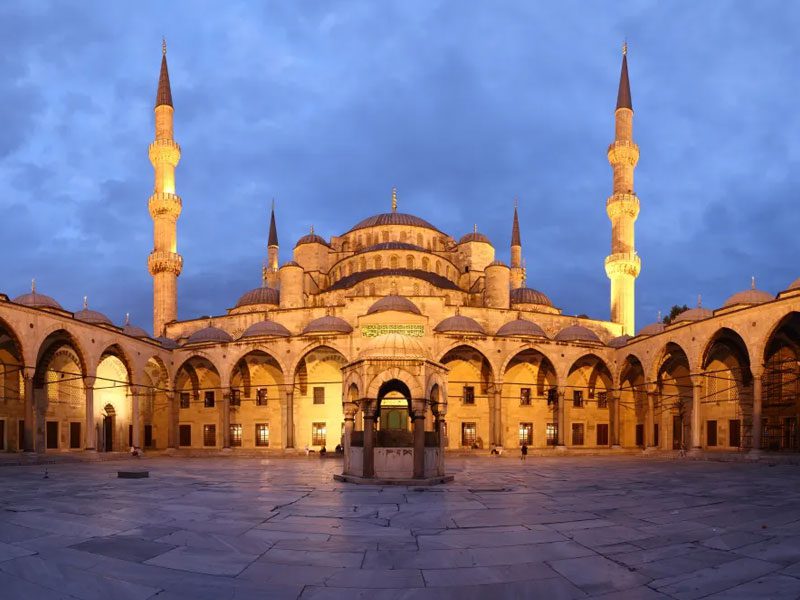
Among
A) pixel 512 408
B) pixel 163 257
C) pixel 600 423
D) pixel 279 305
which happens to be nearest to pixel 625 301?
pixel 600 423

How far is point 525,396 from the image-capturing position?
112 ft

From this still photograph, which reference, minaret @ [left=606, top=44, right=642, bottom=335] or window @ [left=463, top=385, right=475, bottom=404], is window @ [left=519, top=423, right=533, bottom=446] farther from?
minaret @ [left=606, top=44, right=642, bottom=335]

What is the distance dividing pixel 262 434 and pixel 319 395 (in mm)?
4016

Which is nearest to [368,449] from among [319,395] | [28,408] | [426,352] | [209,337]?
[426,352]

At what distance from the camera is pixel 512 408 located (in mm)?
33688

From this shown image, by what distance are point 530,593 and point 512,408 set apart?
28927mm

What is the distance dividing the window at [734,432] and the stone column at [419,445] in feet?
66.1

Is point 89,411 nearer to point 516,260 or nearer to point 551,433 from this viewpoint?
point 551,433

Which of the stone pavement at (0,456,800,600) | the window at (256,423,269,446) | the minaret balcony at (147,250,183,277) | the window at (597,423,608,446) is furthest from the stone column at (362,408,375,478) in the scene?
the minaret balcony at (147,250,183,277)

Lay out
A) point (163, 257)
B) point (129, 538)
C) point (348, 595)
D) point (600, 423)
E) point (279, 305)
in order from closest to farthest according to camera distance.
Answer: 1. point (348, 595)
2. point (129, 538)
3. point (600, 423)
4. point (163, 257)
5. point (279, 305)

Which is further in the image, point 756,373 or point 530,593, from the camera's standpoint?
point 756,373

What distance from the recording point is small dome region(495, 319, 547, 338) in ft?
106

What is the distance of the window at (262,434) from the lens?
34.0 meters

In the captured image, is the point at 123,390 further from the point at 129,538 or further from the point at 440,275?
the point at 129,538
